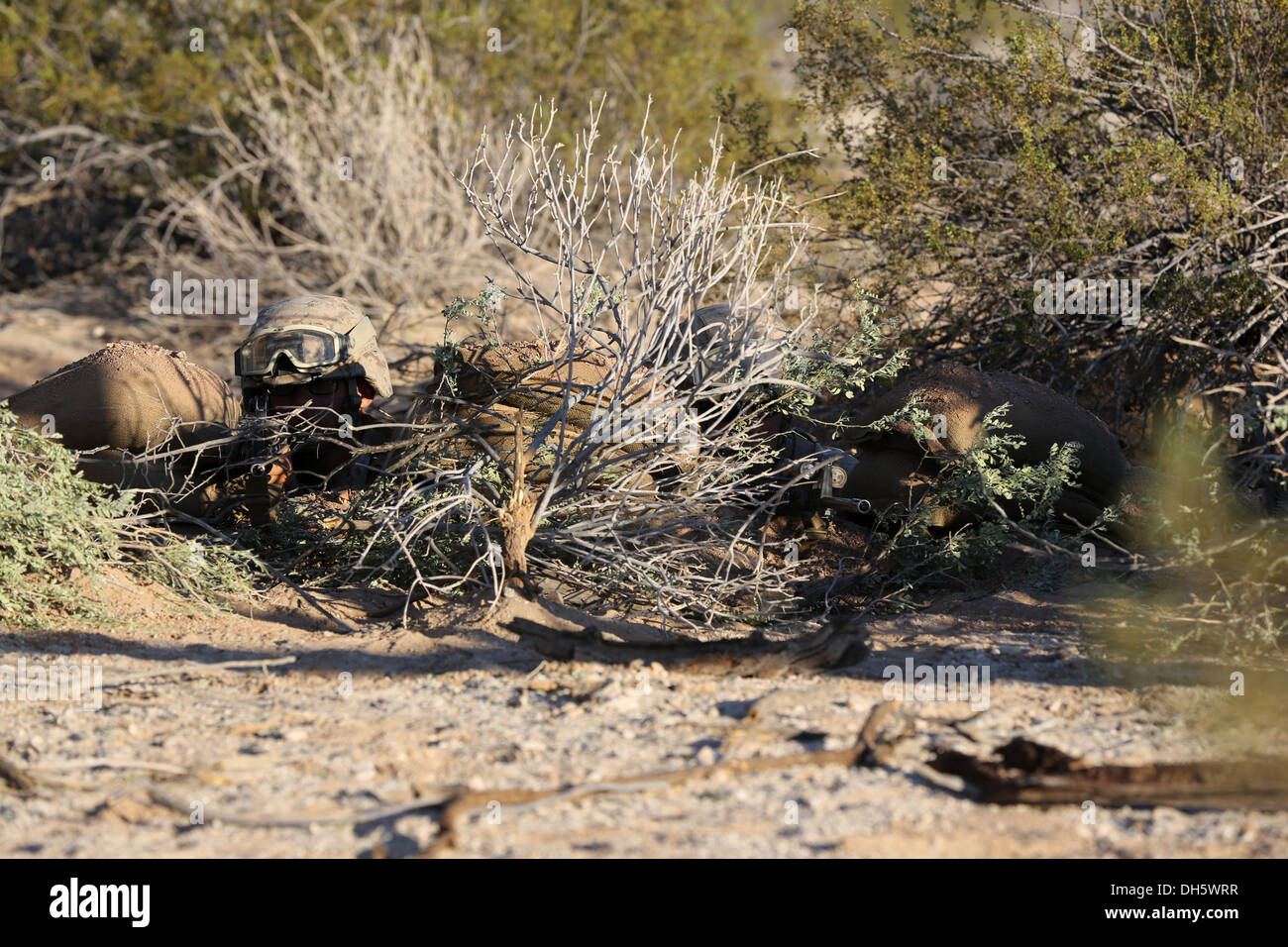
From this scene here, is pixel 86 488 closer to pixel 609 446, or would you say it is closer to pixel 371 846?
pixel 609 446

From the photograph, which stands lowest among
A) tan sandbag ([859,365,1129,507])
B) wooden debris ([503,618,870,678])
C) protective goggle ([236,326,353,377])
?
wooden debris ([503,618,870,678])

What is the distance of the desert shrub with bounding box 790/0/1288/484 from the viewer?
6.52 metres

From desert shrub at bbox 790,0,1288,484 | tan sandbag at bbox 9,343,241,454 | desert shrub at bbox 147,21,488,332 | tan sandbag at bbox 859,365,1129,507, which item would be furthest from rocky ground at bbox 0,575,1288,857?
desert shrub at bbox 147,21,488,332

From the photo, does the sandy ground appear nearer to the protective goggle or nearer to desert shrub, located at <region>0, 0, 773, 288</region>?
the protective goggle

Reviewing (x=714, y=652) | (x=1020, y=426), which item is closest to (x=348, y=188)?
(x=1020, y=426)

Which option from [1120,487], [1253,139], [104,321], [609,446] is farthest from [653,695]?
[104,321]

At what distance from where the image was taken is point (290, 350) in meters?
5.98

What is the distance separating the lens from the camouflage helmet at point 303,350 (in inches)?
236

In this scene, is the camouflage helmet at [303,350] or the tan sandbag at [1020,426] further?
the camouflage helmet at [303,350]

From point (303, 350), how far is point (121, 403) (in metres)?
0.86

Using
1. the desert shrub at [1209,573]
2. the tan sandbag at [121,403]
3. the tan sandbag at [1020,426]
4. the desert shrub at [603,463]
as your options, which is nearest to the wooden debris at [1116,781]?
Answer: the desert shrub at [1209,573]

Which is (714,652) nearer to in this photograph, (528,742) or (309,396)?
(528,742)

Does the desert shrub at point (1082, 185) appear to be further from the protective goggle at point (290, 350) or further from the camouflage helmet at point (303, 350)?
the protective goggle at point (290, 350)

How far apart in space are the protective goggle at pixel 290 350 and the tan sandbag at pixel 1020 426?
264 centimetres
